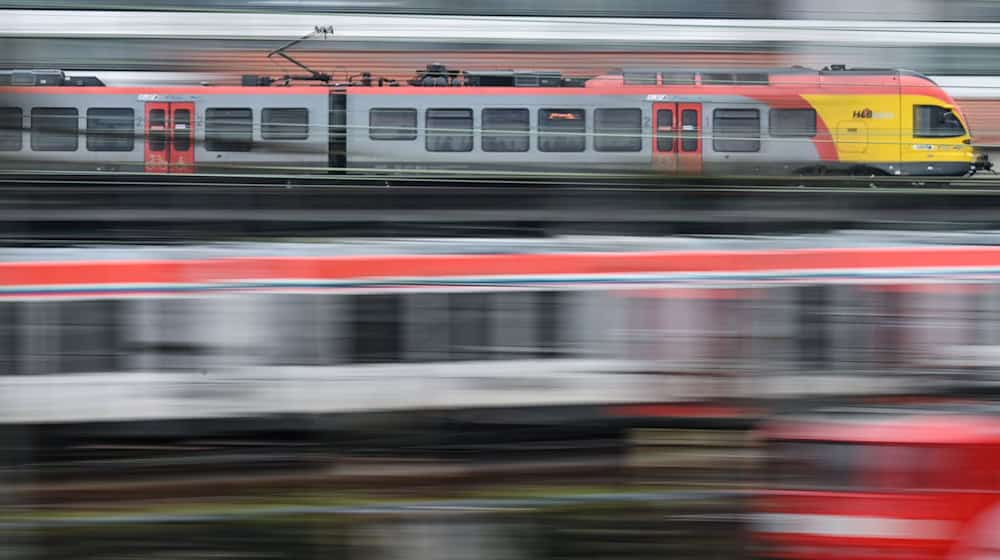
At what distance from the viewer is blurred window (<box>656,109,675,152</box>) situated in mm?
2854

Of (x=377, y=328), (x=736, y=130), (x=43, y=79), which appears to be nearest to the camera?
(x=43, y=79)

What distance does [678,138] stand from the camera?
288cm

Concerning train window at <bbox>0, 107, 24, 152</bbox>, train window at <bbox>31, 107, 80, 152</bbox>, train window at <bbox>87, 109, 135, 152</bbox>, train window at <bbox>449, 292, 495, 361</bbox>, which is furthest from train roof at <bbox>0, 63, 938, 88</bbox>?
train window at <bbox>449, 292, 495, 361</bbox>

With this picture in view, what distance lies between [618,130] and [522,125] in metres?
0.26

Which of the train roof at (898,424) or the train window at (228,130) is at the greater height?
the train window at (228,130)

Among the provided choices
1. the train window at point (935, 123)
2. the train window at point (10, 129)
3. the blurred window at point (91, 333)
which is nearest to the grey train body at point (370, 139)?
the train window at point (10, 129)

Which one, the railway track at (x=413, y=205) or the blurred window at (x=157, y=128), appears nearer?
the blurred window at (x=157, y=128)

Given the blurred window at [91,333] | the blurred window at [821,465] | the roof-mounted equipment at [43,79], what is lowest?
the blurred window at [821,465]

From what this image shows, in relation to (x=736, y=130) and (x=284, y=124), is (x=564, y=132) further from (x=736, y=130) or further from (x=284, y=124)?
(x=284, y=124)

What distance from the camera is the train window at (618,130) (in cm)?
284

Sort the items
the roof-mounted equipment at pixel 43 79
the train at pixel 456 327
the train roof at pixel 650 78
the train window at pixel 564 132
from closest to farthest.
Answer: the roof-mounted equipment at pixel 43 79, the train roof at pixel 650 78, the train window at pixel 564 132, the train at pixel 456 327

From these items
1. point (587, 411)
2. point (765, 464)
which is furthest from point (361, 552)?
point (765, 464)

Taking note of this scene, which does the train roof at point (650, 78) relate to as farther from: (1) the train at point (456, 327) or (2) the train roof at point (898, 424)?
(2) the train roof at point (898, 424)

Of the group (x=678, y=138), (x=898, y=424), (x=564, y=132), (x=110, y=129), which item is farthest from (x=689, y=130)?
(x=110, y=129)
